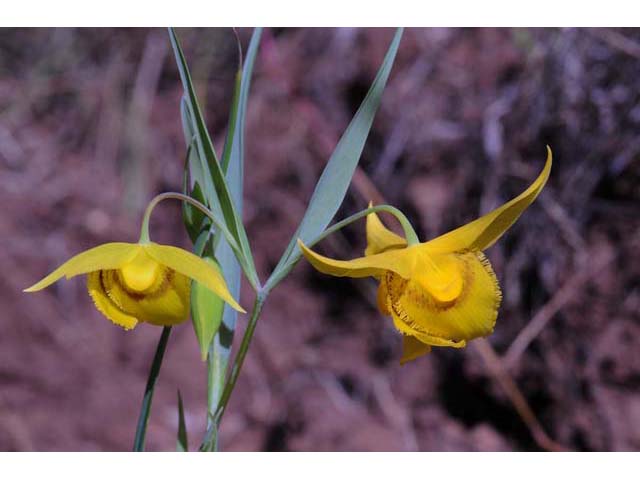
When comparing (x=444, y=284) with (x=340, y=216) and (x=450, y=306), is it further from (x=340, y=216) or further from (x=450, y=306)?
(x=340, y=216)

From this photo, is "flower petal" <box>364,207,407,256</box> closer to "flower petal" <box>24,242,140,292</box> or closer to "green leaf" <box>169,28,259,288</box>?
"green leaf" <box>169,28,259,288</box>

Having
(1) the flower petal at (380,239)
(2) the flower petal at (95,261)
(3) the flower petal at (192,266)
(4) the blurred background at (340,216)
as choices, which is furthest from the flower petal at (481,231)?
(4) the blurred background at (340,216)

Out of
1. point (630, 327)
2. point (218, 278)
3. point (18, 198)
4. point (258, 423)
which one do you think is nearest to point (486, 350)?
point (630, 327)

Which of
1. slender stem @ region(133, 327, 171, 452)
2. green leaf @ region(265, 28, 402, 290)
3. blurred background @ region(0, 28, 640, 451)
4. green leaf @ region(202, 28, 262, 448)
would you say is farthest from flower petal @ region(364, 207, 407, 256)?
blurred background @ region(0, 28, 640, 451)

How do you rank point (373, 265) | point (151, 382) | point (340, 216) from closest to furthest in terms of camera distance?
point (373, 265) < point (151, 382) < point (340, 216)

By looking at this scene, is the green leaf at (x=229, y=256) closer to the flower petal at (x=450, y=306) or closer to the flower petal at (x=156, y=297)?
the flower petal at (x=156, y=297)

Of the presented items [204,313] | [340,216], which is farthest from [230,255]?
[340,216]

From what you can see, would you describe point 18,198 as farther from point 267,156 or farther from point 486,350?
point 486,350
